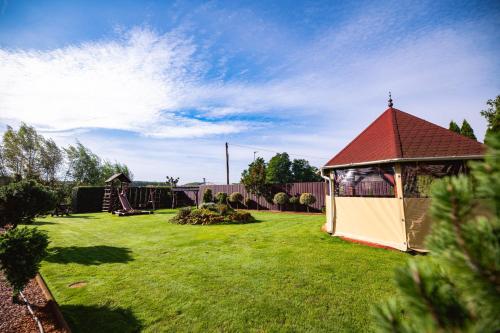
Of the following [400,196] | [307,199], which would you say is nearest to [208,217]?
[307,199]

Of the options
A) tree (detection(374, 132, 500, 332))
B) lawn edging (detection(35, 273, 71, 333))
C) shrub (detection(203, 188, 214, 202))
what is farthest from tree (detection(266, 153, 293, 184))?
tree (detection(374, 132, 500, 332))

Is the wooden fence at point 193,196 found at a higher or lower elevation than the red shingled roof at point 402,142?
lower

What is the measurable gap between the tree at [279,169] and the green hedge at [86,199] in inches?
1519

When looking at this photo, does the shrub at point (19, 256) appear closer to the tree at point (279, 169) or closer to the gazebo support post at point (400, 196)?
the gazebo support post at point (400, 196)

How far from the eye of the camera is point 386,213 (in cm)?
831

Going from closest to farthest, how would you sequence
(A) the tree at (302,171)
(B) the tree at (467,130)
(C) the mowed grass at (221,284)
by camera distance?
(C) the mowed grass at (221,284)
(B) the tree at (467,130)
(A) the tree at (302,171)

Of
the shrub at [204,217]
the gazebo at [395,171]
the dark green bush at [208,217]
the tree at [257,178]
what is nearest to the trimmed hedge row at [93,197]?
the tree at [257,178]

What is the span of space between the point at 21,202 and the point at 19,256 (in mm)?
4616

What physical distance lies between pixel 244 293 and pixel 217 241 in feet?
16.5

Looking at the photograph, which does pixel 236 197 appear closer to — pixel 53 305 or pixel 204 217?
pixel 204 217

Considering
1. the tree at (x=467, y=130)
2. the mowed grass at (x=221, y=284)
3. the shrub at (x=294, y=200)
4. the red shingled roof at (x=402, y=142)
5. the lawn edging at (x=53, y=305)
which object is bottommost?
the mowed grass at (x=221, y=284)

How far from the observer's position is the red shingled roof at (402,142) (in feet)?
26.3

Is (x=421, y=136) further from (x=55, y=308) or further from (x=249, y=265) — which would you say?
(x=55, y=308)

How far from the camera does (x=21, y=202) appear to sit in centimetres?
764
